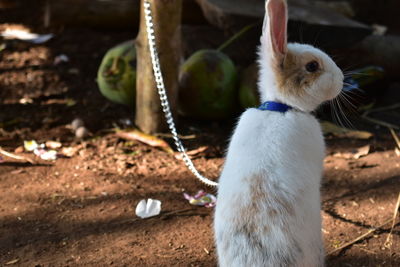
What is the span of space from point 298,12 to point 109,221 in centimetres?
253

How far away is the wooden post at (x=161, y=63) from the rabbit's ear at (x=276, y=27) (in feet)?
5.56

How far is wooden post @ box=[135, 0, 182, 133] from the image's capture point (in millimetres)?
3902

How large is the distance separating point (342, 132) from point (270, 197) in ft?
7.94

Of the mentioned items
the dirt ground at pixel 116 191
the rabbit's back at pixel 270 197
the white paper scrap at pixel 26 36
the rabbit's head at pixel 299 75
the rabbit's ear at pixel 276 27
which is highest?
the rabbit's ear at pixel 276 27

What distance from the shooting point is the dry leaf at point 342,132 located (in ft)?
14.2

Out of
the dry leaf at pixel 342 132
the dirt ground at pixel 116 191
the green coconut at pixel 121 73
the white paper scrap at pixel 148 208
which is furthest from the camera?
the green coconut at pixel 121 73

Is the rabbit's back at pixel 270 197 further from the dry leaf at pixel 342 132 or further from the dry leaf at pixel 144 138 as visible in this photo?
the dry leaf at pixel 342 132

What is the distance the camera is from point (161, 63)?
4.01m

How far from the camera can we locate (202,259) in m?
2.93

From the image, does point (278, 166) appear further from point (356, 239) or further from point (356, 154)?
point (356, 154)

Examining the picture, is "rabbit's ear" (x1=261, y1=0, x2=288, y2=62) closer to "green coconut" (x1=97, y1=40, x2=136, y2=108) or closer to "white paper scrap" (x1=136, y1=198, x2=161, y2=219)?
"white paper scrap" (x1=136, y1=198, x2=161, y2=219)

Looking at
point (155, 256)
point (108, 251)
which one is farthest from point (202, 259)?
point (108, 251)

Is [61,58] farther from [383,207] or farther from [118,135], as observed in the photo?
[383,207]

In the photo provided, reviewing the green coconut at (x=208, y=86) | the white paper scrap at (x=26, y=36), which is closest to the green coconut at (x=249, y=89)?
the green coconut at (x=208, y=86)
